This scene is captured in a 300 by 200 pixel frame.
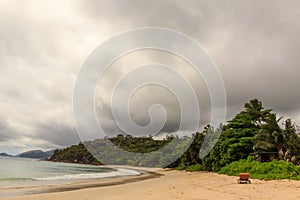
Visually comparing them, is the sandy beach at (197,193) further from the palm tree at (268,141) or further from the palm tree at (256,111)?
the palm tree at (256,111)

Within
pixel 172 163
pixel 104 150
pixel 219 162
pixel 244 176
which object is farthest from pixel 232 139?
pixel 104 150

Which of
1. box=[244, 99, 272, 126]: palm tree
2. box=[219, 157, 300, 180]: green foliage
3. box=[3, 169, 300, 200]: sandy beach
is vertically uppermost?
box=[244, 99, 272, 126]: palm tree

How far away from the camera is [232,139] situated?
4000 centimetres

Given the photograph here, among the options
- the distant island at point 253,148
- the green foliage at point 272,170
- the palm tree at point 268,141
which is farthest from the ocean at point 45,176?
the palm tree at point 268,141

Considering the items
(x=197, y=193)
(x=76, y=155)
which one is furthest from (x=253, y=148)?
(x=76, y=155)

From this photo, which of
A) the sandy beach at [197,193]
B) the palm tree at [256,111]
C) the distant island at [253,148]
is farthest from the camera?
the palm tree at [256,111]

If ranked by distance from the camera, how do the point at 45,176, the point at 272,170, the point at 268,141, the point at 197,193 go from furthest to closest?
the point at 45,176 → the point at 268,141 → the point at 272,170 → the point at 197,193

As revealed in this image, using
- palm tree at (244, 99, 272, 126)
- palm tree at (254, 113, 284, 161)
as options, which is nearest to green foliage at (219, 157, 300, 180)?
palm tree at (254, 113, 284, 161)

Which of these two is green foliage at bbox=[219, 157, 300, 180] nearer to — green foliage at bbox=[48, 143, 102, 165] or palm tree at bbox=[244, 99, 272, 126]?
palm tree at bbox=[244, 99, 272, 126]

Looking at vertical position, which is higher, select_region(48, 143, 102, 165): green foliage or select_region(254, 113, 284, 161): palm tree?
select_region(48, 143, 102, 165): green foliage

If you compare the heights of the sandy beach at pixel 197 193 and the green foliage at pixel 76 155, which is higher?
the green foliage at pixel 76 155

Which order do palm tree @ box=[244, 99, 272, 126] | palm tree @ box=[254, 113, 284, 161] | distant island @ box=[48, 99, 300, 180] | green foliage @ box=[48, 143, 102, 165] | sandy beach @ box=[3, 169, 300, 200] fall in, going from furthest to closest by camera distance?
green foliage @ box=[48, 143, 102, 165] < palm tree @ box=[244, 99, 272, 126] < palm tree @ box=[254, 113, 284, 161] < distant island @ box=[48, 99, 300, 180] < sandy beach @ box=[3, 169, 300, 200]

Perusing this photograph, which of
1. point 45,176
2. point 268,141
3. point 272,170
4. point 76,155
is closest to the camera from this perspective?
point 272,170

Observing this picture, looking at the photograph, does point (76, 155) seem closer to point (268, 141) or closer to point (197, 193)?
point (268, 141)
